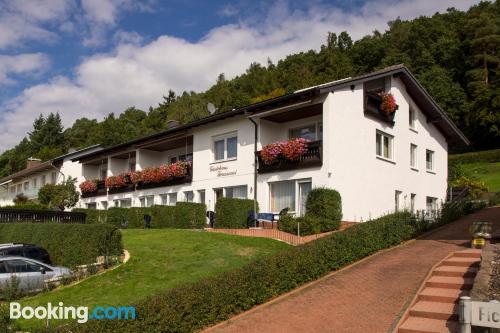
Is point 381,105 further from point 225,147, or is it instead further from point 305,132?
point 225,147

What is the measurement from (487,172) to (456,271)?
4086 cm

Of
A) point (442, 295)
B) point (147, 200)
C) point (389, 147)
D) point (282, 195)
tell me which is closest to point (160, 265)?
point (442, 295)

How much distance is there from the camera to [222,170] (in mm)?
27766

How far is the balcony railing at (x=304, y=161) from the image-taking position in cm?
2267

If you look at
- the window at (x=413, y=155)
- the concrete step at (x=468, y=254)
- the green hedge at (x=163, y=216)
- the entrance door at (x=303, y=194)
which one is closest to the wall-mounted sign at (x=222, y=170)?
the green hedge at (x=163, y=216)

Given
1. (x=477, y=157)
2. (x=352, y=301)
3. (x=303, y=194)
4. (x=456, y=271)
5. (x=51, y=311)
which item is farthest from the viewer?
Result: (x=477, y=157)

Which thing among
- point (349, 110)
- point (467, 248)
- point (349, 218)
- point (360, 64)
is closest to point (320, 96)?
point (349, 110)

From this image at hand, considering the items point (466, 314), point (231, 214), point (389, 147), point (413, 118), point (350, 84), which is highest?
point (350, 84)

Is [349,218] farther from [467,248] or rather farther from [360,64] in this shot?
[360,64]

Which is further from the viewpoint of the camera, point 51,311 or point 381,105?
point 381,105

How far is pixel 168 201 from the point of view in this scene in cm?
3200

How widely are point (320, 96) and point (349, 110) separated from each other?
1612 mm

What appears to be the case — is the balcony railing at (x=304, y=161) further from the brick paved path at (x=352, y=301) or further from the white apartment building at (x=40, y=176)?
the white apartment building at (x=40, y=176)

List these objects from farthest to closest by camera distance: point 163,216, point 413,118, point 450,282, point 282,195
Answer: point 413,118
point 163,216
point 282,195
point 450,282
